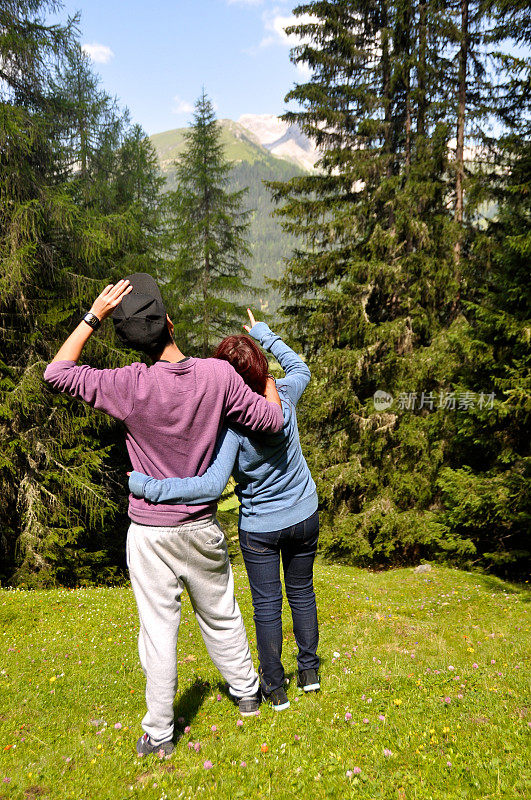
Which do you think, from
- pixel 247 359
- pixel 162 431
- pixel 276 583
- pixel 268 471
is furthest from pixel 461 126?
pixel 162 431

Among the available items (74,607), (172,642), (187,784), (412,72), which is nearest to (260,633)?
(172,642)

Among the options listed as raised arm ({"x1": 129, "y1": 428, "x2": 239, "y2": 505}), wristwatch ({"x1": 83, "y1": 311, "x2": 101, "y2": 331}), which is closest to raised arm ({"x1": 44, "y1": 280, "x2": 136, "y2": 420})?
wristwatch ({"x1": 83, "y1": 311, "x2": 101, "y2": 331})

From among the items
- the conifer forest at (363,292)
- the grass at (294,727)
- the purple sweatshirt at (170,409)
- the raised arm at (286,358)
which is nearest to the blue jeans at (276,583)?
the grass at (294,727)

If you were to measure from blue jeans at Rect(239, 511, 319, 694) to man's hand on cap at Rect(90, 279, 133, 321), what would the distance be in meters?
1.76

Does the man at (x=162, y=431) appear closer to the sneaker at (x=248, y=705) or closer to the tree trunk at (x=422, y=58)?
the sneaker at (x=248, y=705)

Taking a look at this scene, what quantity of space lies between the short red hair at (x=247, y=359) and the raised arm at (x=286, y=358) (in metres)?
0.41

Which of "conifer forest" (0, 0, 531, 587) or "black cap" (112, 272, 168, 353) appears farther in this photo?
"conifer forest" (0, 0, 531, 587)

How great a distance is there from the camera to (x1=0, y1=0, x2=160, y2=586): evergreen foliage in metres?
12.6

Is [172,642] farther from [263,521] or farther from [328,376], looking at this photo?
[328,376]

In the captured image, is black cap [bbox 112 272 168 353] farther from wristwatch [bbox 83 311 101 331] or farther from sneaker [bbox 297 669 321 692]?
sneaker [bbox 297 669 321 692]

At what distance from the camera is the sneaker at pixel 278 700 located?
372 cm

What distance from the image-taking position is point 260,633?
3.65 m

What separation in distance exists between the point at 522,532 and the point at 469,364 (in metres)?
5.05

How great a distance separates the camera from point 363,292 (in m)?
16.4
